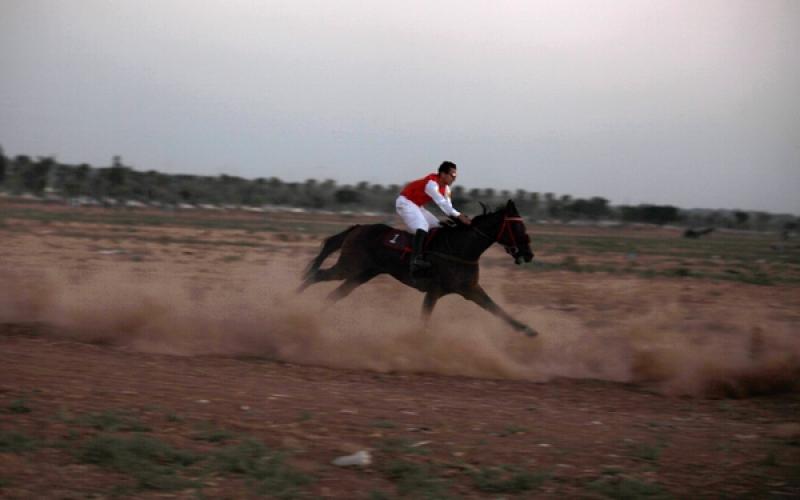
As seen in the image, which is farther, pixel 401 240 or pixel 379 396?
pixel 401 240

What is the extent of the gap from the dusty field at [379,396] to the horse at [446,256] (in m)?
0.50

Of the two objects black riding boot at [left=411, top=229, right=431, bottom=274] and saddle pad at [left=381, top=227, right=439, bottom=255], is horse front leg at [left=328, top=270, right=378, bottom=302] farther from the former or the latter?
black riding boot at [left=411, top=229, right=431, bottom=274]

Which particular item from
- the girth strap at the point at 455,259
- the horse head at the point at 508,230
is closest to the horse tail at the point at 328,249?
the girth strap at the point at 455,259

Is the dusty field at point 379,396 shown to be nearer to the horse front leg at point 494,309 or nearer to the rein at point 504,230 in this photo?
the horse front leg at point 494,309

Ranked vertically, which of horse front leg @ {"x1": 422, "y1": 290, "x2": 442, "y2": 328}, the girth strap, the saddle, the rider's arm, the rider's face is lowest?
horse front leg @ {"x1": 422, "y1": 290, "x2": 442, "y2": 328}

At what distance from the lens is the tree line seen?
85.1 meters

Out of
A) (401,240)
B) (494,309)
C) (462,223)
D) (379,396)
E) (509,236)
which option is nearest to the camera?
(379,396)

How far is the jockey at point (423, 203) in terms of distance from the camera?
46.6 ft

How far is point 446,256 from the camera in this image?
14227 millimetres

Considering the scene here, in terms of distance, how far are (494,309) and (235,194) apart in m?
87.4

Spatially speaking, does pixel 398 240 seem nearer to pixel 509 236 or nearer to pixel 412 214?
pixel 412 214

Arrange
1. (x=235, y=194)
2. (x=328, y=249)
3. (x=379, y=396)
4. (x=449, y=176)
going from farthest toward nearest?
1. (x=235, y=194)
2. (x=328, y=249)
3. (x=449, y=176)
4. (x=379, y=396)

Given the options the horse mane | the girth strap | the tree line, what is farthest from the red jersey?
the tree line

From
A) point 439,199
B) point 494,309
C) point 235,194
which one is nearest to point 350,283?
point 439,199
